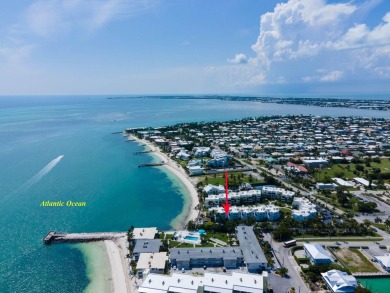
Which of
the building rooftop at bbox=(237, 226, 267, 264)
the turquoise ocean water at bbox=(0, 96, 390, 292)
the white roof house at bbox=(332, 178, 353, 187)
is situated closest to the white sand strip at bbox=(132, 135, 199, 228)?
the turquoise ocean water at bbox=(0, 96, 390, 292)

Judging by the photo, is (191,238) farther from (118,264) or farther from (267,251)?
(267,251)

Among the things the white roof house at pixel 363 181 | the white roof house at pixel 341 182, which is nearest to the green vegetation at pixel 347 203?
the white roof house at pixel 341 182

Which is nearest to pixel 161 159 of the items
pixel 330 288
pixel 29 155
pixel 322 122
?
pixel 29 155

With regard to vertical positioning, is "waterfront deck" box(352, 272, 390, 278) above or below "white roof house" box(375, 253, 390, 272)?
below

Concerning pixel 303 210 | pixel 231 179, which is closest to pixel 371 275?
pixel 303 210

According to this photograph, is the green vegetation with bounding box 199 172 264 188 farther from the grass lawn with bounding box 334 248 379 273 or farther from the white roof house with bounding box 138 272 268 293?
the white roof house with bounding box 138 272 268 293

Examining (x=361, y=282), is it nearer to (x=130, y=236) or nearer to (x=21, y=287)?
(x=130, y=236)
